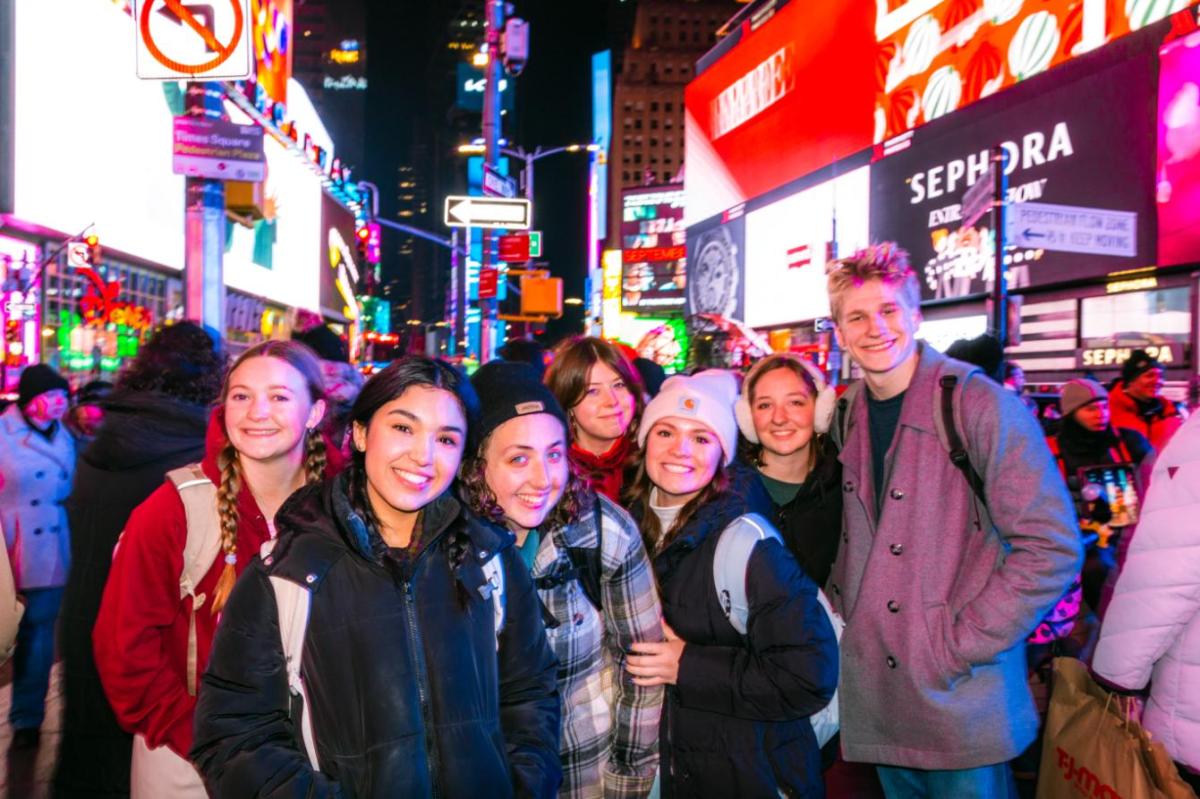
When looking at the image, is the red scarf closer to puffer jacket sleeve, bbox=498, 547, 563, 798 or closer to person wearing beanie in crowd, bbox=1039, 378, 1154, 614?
puffer jacket sleeve, bbox=498, 547, 563, 798

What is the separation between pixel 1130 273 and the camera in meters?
12.5

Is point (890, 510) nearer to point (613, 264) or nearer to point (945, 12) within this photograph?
point (945, 12)

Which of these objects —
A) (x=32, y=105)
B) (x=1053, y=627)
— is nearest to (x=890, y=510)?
(x=1053, y=627)

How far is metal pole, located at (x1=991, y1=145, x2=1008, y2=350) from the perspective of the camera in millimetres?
7125

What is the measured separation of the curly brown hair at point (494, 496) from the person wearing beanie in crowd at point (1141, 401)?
21.9ft

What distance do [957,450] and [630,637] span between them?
1.29 metres

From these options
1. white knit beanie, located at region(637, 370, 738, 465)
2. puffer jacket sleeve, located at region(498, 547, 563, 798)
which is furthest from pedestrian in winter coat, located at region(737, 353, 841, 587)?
puffer jacket sleeve, located at region(498, 547, 563, 798)

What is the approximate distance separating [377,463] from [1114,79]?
13.6m

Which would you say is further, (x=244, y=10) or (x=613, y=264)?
(x=613, y=264)

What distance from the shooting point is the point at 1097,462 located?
6.20 meters

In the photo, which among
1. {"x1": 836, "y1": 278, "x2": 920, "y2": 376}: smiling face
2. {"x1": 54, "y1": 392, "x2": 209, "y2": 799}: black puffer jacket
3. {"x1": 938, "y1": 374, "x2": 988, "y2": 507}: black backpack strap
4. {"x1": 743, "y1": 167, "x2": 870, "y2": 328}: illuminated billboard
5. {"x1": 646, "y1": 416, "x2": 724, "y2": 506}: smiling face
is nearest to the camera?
{"x1": 938, "y1": 374, "x2": 988, "y2": 507}: black backpack strap

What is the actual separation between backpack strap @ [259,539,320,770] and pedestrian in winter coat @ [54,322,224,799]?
2.02 m

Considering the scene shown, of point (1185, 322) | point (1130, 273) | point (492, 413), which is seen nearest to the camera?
point (492, 413)

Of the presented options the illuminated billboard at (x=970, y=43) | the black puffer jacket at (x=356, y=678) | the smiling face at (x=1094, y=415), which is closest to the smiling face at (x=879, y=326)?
the black puffer jacket at (x=356, y=678)
